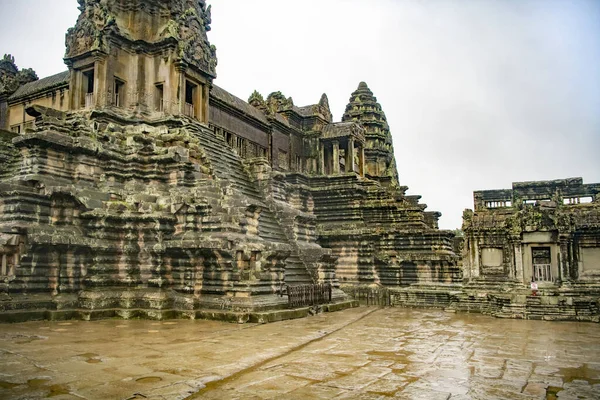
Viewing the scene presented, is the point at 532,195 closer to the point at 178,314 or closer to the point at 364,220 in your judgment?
the point at 364,220

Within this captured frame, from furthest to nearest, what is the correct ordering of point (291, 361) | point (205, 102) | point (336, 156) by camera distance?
1. point (336, 156)
2. point (205, 102)
3. point (291, 361)

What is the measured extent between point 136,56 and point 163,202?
7987 millimetres

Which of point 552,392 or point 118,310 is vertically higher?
point 118,310

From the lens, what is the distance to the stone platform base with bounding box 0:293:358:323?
1521cm

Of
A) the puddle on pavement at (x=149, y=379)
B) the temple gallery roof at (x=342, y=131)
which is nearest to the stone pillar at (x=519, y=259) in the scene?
the temple gallery roof at (x=342, y=131)

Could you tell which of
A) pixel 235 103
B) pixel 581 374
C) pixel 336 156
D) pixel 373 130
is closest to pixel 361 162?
pixel 336 156

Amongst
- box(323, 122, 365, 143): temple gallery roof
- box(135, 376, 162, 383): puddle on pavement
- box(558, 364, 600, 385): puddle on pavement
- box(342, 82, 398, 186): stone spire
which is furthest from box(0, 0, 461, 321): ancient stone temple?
box(342, 82, 398, 186): stone spire

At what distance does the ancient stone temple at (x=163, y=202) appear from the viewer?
54.3 feet

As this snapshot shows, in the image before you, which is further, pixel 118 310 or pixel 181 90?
pixel 181 90

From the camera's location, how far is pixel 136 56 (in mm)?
22938

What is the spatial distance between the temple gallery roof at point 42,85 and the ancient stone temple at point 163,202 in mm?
119

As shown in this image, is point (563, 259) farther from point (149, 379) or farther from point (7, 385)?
point (7, 385)

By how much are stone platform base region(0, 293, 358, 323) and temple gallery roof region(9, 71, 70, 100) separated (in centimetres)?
1329

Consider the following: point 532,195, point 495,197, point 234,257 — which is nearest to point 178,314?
point 234,257
